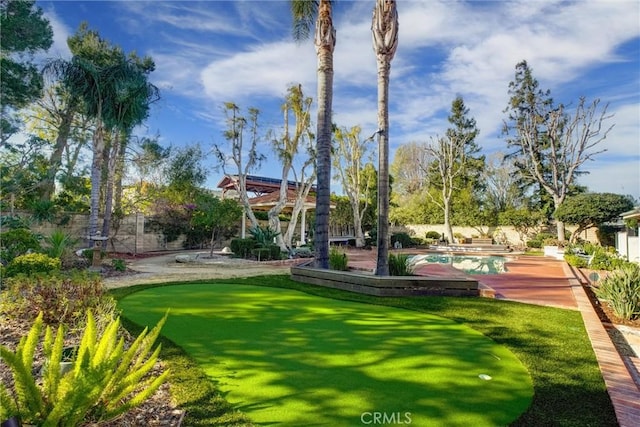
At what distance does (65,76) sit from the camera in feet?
49.1

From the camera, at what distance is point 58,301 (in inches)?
197

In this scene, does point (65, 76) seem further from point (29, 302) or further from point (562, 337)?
point (562, 337)

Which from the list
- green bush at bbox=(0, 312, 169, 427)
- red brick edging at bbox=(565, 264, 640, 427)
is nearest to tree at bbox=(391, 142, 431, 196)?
red brick edging at bbox=(565, 264, 640, 427)

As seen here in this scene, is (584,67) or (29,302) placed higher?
(584,67)

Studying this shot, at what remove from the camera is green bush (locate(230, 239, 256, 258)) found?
671 inches

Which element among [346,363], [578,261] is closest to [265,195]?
[578,261]

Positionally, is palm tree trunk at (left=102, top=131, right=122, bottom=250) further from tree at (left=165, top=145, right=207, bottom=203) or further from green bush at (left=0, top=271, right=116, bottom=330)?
green bush at (left=0, top=271, right=116, bottom=330)

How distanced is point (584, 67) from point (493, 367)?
55.9 ft

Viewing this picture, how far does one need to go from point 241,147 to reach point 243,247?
521 cm

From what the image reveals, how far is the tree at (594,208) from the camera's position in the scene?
20.9 meters

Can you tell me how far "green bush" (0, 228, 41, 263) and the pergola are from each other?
1048 centimetres

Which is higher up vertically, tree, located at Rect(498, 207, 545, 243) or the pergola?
the pergola

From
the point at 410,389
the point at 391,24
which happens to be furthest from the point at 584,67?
the point at 410,389
